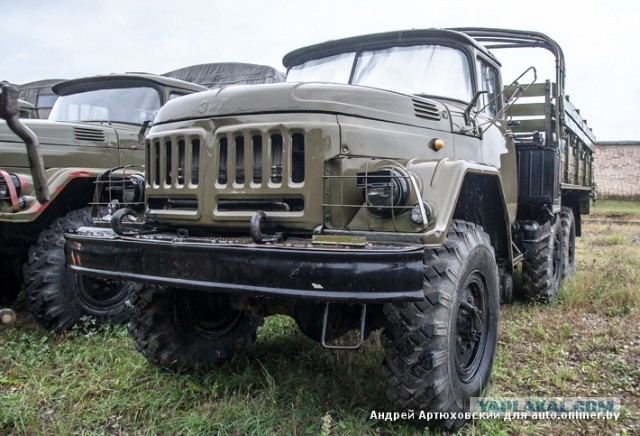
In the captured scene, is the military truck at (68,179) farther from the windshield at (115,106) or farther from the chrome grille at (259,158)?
the chrome grille at (259,158)

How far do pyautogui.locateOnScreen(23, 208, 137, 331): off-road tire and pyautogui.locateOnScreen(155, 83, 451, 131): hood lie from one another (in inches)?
68.2

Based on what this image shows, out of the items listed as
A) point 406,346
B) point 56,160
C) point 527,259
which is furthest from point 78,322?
point 527,259

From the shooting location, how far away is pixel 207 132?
10.1ft

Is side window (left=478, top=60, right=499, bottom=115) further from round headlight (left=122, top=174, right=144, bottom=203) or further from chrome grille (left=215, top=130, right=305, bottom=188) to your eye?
round headlight (left=122, top=174, right=144, bottom=203)

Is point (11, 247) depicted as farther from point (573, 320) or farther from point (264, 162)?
point (573, 320)

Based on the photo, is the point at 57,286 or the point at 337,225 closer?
the point at 337,225

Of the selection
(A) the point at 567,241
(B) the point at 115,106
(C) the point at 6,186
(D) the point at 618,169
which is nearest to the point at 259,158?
(C) the point at 6,186

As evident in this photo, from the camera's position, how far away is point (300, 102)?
9.46ft

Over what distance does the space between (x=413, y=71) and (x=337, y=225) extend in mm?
1614

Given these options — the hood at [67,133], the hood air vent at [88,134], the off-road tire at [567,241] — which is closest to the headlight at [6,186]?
the hood at [67,133]

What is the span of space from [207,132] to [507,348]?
275 centimetres

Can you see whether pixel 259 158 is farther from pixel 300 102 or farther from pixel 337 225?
pixel 337 225

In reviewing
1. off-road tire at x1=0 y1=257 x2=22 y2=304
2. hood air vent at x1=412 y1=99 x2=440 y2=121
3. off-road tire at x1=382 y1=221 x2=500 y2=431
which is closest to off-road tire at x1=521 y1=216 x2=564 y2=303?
hood air vent at x1=412 y1=99 x2=440 y2=121

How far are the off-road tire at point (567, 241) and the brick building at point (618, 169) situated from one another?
18026mm
